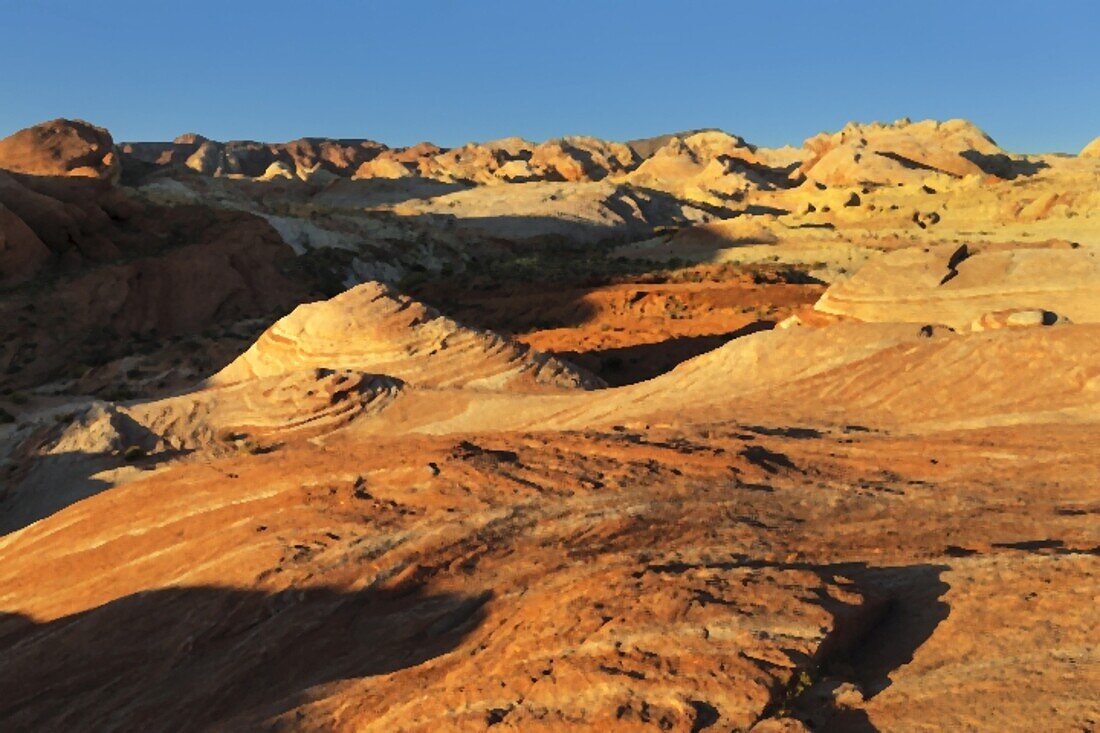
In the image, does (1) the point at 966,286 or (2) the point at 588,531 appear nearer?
(2) the point at 588,531

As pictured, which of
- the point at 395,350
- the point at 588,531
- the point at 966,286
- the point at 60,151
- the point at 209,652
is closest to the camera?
the point at 209,652

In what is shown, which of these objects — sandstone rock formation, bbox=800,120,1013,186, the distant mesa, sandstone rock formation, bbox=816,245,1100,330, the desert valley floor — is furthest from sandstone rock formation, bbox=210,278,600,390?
sandstone rock formation, bbox=800,120,1013,186

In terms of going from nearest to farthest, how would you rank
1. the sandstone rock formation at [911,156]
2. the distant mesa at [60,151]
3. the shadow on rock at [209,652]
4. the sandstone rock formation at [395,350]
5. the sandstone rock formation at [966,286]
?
the shadow on rock at [209,652], the sandstone rock formation at [966,286], the sandstone rock formation at [395,350], the distant mesa at [60,151], the sandstone rock formation at [911,156]

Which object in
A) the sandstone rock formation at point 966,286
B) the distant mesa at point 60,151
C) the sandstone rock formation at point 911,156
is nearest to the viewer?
the sandstone rock formation at point 966,286

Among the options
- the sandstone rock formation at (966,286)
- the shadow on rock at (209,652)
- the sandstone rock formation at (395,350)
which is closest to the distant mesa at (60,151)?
the sandstone rock formation at (395,350)

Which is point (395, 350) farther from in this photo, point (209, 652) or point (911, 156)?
point (911, 156)

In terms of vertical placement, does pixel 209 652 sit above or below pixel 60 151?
below

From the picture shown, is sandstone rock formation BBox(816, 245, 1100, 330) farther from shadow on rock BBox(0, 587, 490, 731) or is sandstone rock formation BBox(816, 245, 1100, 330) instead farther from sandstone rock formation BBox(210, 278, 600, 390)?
shadow on rock BBox(0, 587, 490, 731)

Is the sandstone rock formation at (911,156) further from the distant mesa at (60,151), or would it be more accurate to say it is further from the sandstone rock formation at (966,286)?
the sandstone rock formation at (966,286)

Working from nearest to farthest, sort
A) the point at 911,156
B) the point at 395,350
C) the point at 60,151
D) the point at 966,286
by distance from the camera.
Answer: the point at 966,286, the point at 395,350, the point at 60,151, the point at 911,156

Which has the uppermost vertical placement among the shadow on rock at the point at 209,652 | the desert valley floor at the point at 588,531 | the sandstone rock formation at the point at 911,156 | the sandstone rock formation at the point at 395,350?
the sandstone rock formation at the point at 911,156

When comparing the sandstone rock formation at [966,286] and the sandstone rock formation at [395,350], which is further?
the sandstone rock formation at [395,350]

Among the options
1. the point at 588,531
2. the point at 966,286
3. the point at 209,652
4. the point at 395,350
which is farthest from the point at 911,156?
the point at 209,652

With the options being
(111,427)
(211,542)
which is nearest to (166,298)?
(111,427)
